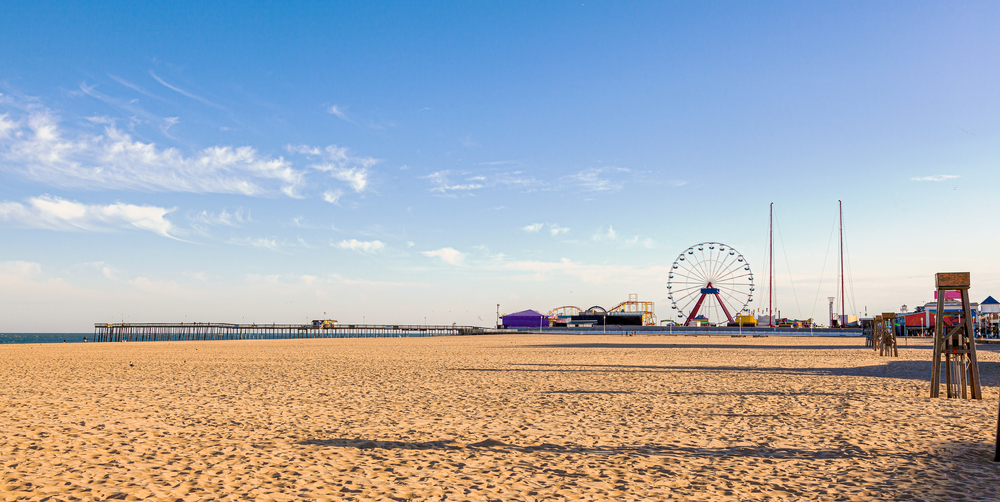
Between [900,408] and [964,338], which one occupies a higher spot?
[964,338]

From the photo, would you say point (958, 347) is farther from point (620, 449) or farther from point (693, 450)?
point (620, 449)

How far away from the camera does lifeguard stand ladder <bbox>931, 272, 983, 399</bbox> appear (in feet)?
33.3

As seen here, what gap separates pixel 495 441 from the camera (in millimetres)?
7043

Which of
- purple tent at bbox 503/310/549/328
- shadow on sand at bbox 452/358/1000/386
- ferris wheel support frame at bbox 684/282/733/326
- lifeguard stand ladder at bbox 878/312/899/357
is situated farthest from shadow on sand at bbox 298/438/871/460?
purple tent at bbox 503/310/549/328

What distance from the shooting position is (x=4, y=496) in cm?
482

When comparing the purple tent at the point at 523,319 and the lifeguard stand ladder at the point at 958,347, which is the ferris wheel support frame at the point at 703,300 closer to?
the purple tent at the point at 523,319

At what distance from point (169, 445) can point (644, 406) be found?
6662mm

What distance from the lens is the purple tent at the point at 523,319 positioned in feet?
386

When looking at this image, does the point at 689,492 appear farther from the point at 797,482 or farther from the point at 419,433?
the point at 419,433

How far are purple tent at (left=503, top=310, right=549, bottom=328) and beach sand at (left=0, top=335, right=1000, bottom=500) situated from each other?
344ft

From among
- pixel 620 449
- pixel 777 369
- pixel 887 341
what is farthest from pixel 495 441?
pixel 887 341

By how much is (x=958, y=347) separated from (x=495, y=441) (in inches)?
341

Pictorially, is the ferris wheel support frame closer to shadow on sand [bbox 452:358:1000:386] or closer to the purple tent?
the purple tent

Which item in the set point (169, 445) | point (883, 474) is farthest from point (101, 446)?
point (883, 474)
